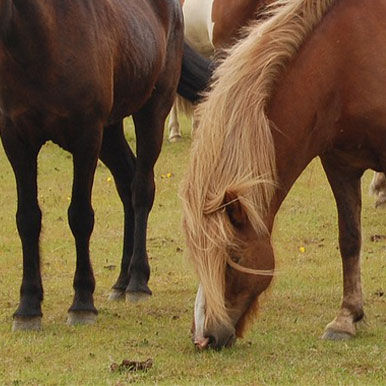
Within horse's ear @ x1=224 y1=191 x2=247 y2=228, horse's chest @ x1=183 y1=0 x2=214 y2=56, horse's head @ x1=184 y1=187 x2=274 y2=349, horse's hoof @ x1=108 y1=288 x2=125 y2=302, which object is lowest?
horse's chest @ x1=183 y1=0 x2=214 y2=56

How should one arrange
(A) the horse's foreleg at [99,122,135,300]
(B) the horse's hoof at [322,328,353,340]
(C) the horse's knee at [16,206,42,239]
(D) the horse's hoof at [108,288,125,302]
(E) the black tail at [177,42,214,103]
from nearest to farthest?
1. (B) the horse's hoof at [322,328,353,340]
2. (C) the horse's knee at [16,206,42,239]
3. (D) the horse's hoof at [108,288,125,302]
4. (A) the horse's foreleg at [99,122,135,300]
5. (E) the black tail at [177,42,214,103]

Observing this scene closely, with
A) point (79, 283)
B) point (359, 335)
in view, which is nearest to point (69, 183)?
point (79, 283)

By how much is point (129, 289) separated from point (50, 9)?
2179 mm

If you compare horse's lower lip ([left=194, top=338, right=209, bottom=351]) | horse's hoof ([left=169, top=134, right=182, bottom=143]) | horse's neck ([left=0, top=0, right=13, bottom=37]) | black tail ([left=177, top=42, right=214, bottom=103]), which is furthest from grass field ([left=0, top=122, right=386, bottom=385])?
horse's hoof ([left=169, top=134, right=182, bottom=143])

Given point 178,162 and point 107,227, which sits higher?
point 107,227

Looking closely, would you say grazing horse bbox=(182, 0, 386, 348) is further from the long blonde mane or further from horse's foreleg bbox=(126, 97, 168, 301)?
horse's foreleg bbox=(126, 97, 168, 301)

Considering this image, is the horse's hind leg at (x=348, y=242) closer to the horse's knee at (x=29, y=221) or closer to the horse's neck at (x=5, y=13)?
the horse's knee at (x=29, y=221)

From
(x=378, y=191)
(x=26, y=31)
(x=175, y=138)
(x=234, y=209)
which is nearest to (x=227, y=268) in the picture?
(x=234, y=209)

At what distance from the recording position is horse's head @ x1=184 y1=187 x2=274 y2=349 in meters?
5.12

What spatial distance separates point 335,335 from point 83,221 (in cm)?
165

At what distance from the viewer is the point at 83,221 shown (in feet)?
21.9

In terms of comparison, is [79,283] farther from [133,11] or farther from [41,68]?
[133,11]

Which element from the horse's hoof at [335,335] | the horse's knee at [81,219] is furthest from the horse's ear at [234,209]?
the horse's knee at [81,219]

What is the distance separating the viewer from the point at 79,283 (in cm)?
673
